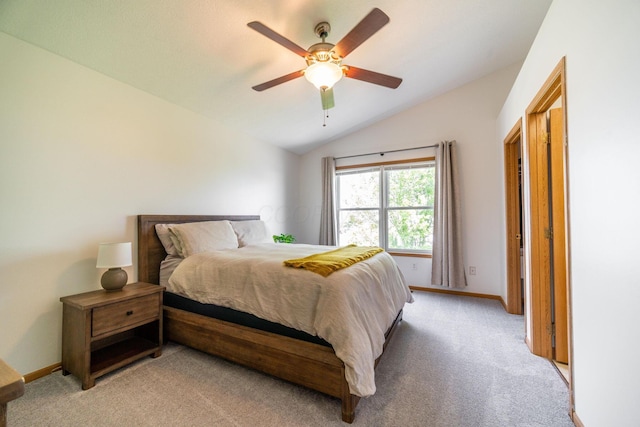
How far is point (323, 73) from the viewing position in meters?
1.92

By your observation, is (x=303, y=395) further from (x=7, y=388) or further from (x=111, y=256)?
(x=111, y=256)

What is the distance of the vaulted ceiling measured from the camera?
1793mm

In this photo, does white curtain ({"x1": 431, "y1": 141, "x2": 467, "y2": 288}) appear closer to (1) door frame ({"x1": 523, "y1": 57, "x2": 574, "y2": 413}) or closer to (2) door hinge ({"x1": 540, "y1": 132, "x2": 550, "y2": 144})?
(1) door frame ({"x1": 523, "y1": 57, "x2": 574, "y2": 413})

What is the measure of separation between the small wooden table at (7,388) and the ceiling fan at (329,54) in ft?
5.79

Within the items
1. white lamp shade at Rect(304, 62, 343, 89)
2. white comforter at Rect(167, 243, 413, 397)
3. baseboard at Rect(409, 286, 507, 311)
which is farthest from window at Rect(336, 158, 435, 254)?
white lamp shade at Rect(304, 62, 343, 89)

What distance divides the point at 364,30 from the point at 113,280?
2.58m

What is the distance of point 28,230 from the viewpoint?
184 cm

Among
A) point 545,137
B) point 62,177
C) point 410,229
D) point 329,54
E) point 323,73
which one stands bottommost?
point 410,229

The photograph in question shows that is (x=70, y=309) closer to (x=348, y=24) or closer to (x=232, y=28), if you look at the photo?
(x=232, y=28)

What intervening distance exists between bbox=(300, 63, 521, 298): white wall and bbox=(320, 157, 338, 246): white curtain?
1159 millimetres

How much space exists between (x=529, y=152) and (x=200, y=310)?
10.2 ft

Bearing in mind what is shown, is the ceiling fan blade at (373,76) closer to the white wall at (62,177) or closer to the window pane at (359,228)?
the white wall at (62,177)

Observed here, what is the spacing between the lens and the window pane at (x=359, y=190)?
4531 millimetres

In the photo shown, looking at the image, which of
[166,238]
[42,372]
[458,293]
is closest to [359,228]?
[458,293]
